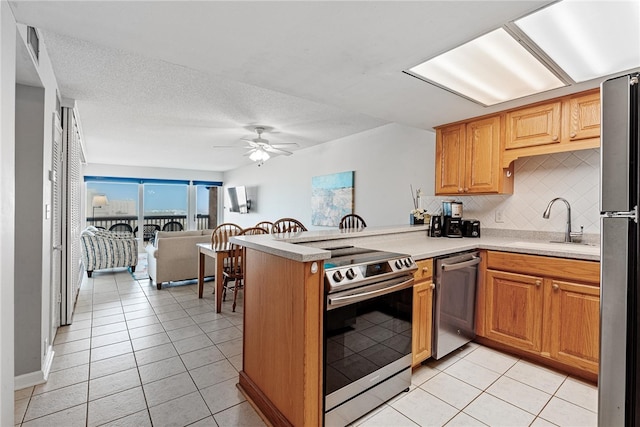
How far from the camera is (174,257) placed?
4.50 m

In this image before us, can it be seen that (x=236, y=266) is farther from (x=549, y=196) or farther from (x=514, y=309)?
(x=549, y=196)

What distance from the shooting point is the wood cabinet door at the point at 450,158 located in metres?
3.18

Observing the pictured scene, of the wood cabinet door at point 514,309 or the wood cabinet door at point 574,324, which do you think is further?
the wood cabinet door at point 514,309

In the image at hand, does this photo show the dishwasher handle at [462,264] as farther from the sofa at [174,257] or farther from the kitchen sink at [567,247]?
the sofa at [174,257]

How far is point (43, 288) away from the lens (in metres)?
2.08

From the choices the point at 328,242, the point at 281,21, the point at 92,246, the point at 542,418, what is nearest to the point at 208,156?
the point at 92,246

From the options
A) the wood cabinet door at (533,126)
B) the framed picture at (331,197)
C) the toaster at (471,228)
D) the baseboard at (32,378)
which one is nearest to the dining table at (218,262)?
the baseboard at (32,378)

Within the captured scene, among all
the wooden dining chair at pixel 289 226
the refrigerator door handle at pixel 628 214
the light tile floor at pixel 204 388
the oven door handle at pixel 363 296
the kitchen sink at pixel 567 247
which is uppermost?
the refrigerator door handle at pixel 628 214

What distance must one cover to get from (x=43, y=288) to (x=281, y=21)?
A: 7.65 ft

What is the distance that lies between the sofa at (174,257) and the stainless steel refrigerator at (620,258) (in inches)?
185

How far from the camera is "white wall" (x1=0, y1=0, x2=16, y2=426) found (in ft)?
4.04

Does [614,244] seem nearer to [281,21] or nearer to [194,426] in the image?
[281,21]

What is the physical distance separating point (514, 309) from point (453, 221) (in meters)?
1.04

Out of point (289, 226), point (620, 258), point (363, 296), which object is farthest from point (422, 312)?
point (289, 226)
